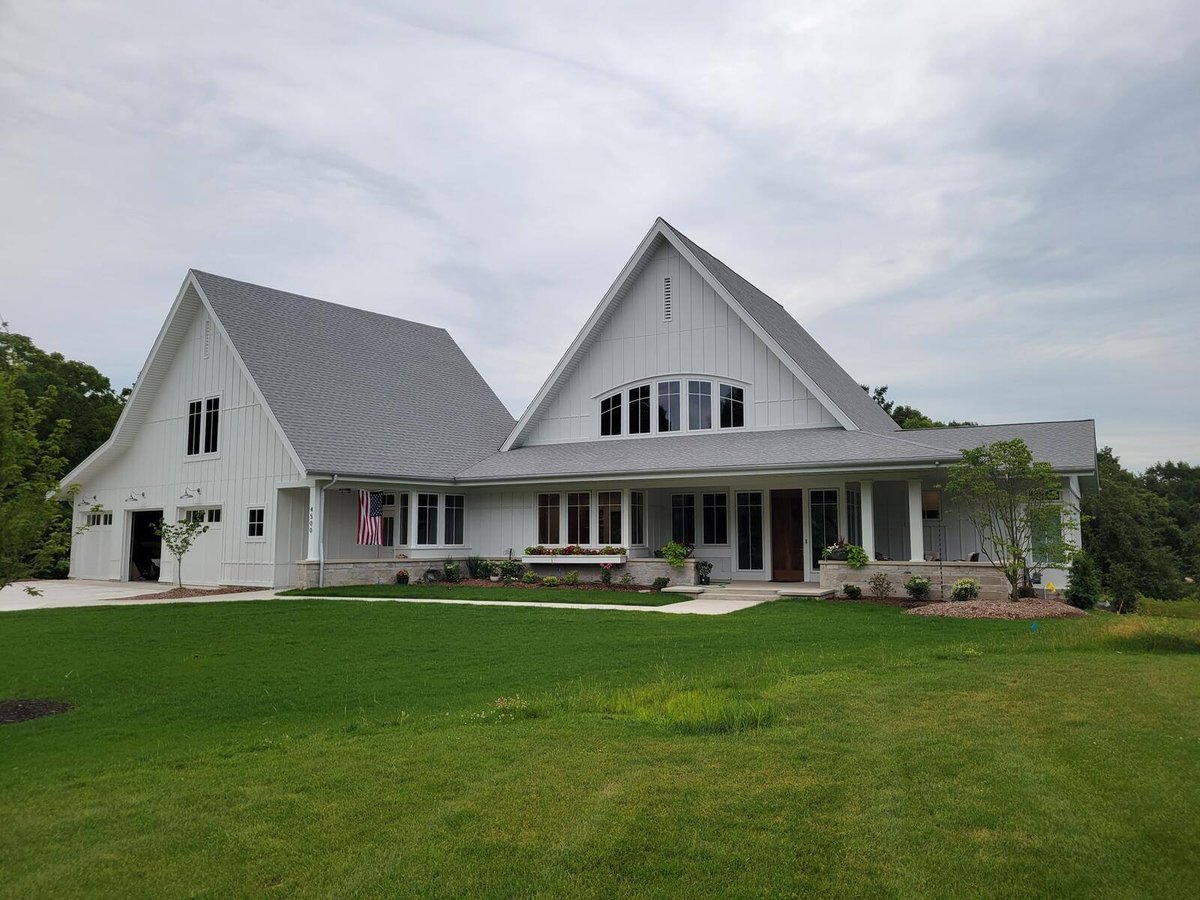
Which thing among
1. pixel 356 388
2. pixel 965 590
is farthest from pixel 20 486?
pixel 356 388

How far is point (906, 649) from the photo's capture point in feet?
37.3

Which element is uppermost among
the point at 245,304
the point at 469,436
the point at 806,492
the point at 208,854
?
the point at 245,304

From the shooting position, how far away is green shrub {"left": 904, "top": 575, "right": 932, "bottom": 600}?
60.1ft

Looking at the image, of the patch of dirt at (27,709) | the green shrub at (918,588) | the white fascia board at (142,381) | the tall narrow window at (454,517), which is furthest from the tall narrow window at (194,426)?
the green shrub at (918,588)

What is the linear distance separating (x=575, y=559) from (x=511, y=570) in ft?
6.68

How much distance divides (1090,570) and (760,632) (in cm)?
927

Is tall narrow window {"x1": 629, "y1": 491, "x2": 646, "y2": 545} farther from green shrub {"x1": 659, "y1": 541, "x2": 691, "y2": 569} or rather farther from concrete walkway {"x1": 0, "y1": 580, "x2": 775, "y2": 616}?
concrete walkway {"x1": 0, "y1": 580, "x2": 775, "y2": 616}

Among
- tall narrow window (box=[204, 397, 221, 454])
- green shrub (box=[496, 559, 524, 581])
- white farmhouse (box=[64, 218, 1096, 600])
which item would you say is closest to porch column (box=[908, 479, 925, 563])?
white farmhouse (box=[64, 218, 1096, 600])

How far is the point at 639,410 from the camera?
25.2 meters

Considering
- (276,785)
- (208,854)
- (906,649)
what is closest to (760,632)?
(906,649)

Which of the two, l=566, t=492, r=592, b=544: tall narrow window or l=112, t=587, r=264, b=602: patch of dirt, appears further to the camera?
l=566, t=492, r=592, b=544: tall narrow window

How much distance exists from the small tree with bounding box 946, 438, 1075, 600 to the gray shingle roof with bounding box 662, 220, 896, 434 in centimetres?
512

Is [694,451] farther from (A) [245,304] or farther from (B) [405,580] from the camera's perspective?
(A) [245,304]

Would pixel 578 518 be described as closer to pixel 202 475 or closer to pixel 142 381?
pixel 202 475
